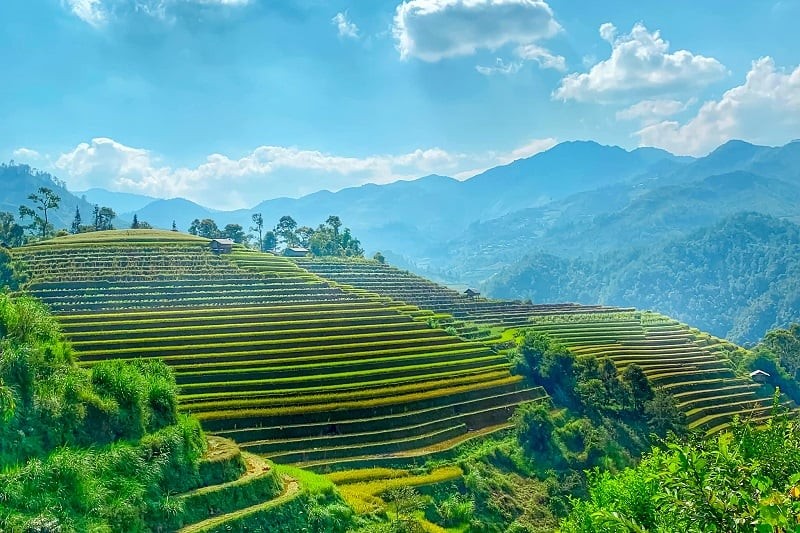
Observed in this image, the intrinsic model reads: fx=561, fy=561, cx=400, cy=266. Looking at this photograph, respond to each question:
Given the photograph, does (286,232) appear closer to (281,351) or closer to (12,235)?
(12,235)

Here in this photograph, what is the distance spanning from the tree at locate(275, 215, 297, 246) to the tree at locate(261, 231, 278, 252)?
1538mm

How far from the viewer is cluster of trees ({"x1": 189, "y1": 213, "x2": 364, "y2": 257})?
120m

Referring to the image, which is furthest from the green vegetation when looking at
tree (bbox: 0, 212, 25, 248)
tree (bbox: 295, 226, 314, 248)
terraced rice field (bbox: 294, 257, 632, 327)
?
tree (bbox: 295, 226, 314, 248)

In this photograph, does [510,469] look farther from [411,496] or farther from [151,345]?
[151,345]

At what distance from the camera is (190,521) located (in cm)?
1786

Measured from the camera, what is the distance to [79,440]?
57.3 feet

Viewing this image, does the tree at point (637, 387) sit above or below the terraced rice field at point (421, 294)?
below

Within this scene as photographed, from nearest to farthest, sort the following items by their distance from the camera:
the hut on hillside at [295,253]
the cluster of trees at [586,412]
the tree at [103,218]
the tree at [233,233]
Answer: the cluster of trees at [586,412] → the hut on hillside at [295,253] → the tree at [103,218] → the tree at [233,233]

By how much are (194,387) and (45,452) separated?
2737cm

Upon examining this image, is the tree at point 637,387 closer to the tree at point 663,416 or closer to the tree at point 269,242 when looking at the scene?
the tree at point 663,416

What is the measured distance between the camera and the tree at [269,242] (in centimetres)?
14050

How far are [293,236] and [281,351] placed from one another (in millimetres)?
93394

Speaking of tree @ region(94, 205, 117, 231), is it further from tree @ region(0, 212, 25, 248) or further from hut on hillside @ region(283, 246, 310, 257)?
hut on hillside @ region(283, 246, 310, 257)

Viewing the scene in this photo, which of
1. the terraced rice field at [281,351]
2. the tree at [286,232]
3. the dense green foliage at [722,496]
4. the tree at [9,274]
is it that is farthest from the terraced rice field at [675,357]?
the tree at [286,232]
